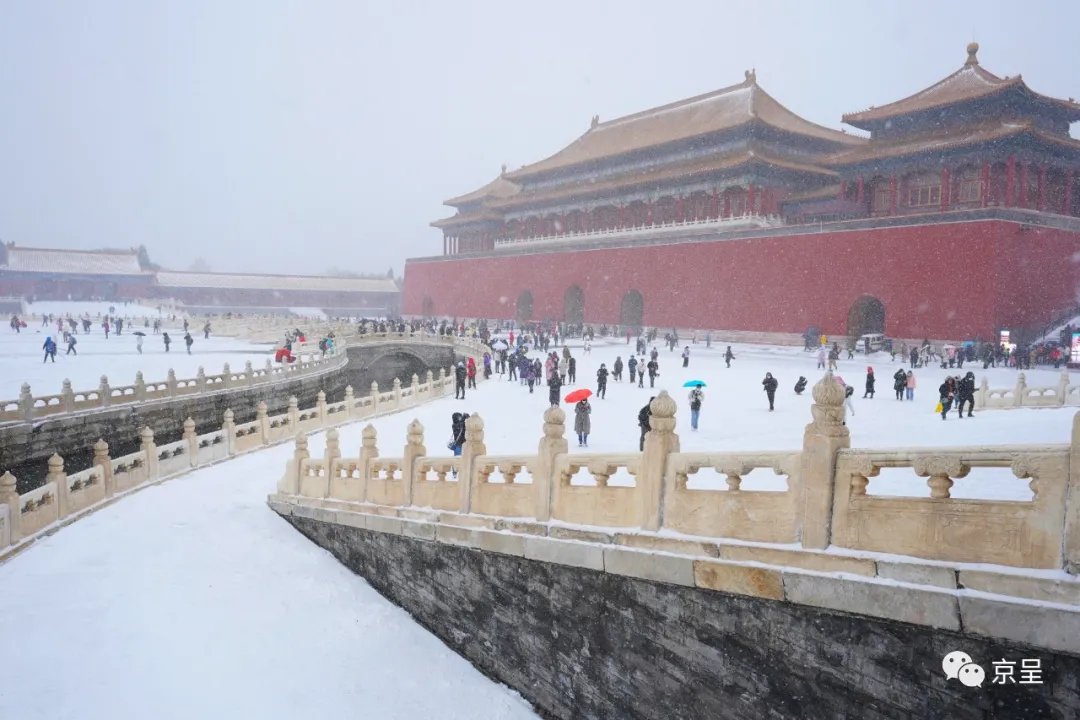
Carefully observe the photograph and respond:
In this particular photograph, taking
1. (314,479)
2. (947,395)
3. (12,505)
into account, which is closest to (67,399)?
(12,505)

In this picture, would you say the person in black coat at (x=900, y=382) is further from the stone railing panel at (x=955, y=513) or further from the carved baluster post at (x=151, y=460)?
the carved baluster post at (x=151, y=460)

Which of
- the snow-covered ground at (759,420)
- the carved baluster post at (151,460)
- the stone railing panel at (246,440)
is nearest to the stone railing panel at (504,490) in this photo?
the snow-covered ground at (759,420)

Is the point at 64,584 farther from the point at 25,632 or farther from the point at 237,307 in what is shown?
the point at 237,307

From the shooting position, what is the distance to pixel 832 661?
171 inches

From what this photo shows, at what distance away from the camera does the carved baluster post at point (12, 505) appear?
8.76m

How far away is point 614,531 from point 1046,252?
82.3ft

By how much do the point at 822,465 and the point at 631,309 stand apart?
33011 mm

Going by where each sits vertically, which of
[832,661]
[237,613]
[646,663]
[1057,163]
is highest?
[1057,163]

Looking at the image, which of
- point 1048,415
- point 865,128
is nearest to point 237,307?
point 865,128

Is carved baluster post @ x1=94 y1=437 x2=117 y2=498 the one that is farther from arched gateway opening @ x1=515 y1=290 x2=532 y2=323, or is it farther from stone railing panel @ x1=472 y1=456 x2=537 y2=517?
arched gateway opening @ x1=515 y1=290 x2=532 y2=323

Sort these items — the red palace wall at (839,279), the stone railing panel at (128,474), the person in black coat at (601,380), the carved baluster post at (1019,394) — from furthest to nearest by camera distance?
the red palace wall at (839,279) < the person in black coat at (601,380) < the carved baluster post at (1019,394) < the stone railing panel at (128,474)

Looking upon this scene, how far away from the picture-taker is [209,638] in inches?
285

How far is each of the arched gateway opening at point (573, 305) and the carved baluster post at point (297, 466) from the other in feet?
99.0

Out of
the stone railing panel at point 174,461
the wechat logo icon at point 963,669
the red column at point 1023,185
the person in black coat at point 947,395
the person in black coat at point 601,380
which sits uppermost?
the red column at point 1023,185
